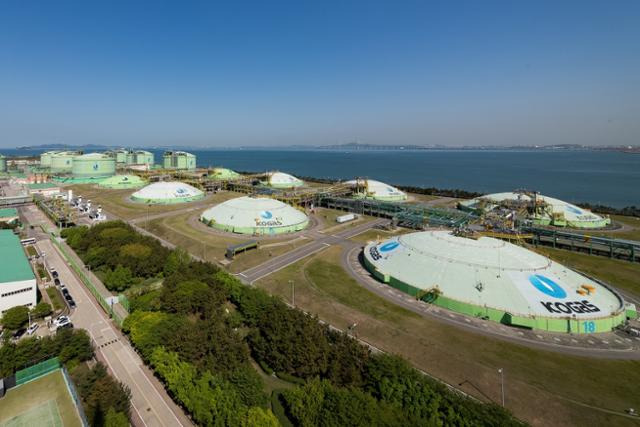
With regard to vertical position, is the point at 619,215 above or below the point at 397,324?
above

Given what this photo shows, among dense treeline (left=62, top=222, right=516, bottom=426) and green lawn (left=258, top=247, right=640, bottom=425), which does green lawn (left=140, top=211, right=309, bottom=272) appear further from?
green lawn (left=258, top=247, right=640, bottom=425)

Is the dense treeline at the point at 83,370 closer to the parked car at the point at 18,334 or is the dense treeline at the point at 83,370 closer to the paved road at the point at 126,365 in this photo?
the paved road at the point at 126,365

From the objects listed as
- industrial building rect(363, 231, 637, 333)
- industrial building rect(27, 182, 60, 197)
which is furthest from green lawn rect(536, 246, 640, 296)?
industrial building rect(27, 182, 60, 197)

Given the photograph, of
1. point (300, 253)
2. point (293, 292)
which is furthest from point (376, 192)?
point (293, 292)

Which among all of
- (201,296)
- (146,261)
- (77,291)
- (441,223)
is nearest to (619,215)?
(441,223)

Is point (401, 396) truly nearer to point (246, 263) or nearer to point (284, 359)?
point (284, 359)

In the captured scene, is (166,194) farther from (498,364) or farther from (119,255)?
(498,364)
